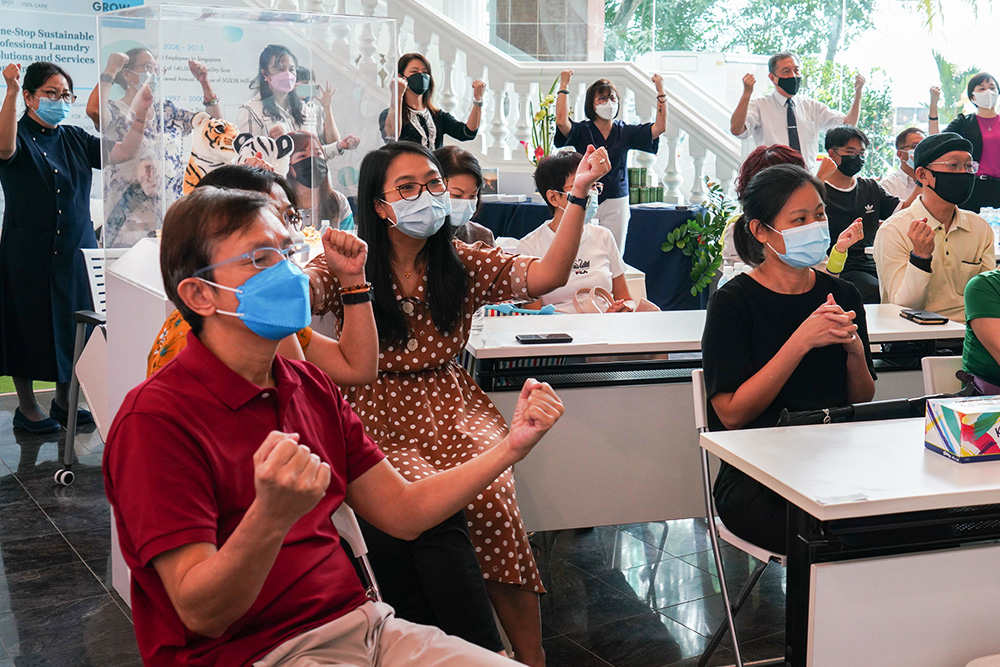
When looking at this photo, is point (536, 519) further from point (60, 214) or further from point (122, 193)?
point (60, 214)

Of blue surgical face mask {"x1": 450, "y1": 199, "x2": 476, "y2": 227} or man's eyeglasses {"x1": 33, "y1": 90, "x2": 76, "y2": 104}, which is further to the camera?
man's eyeglasses {"x1": 33, "y1": 90, "x2": 76, "y2": 104}

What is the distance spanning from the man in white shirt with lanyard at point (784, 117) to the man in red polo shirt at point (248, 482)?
5223mm

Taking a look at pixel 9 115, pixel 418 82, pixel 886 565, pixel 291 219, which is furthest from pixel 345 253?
pixel 418 82

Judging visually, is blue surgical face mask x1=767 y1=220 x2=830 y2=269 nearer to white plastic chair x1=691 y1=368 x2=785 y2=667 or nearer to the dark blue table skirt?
white plastic chair x1=691 y1=368 x2=785 y2=667

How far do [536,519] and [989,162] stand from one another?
17.7 feet

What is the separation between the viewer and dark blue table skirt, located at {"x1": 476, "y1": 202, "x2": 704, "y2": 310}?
6.16m

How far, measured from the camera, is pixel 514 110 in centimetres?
776

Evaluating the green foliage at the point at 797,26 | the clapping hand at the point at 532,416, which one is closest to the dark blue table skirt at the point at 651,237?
the green foliage at the point at 797,26

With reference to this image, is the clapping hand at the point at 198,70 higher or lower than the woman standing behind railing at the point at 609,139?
higher

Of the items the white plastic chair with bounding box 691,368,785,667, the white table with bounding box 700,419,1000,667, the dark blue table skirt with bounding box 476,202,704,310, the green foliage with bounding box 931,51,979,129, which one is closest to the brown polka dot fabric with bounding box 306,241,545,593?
the white plastic chair with bounding box 691,368,785,667

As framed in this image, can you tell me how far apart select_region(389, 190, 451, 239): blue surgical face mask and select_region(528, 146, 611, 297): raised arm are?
0.30 m

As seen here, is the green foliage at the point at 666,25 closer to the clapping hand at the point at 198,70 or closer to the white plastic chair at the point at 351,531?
the clapping hand at the point at 198,70

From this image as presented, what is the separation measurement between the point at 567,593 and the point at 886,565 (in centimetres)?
144

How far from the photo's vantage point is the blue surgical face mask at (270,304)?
143 centimetres
